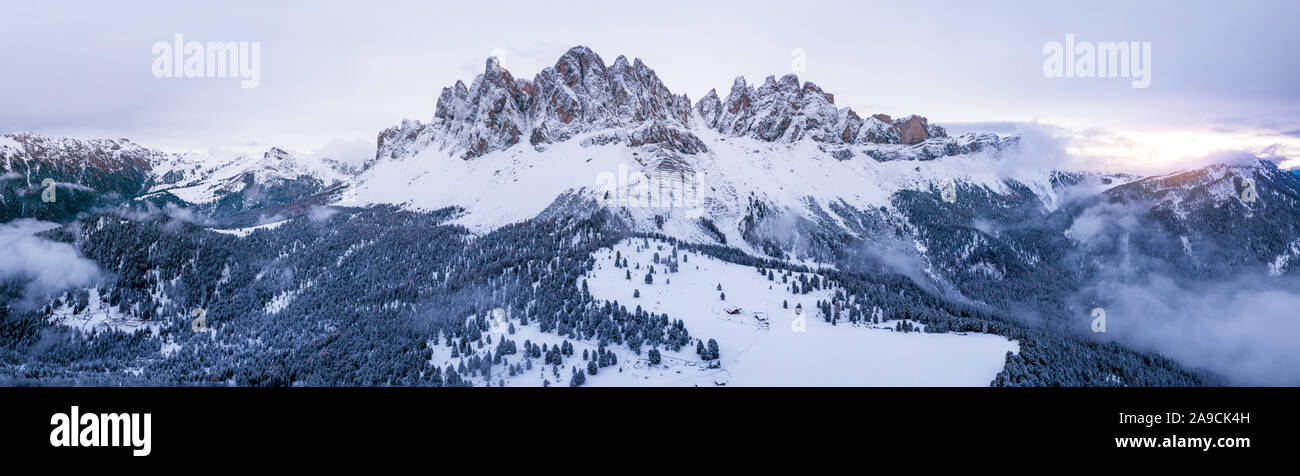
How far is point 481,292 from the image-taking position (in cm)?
9656

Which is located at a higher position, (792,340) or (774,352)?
(792,340)

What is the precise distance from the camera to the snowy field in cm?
5278

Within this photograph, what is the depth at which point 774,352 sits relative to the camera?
197ft

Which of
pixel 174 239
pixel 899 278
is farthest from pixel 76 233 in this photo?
pixel 899 278
